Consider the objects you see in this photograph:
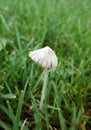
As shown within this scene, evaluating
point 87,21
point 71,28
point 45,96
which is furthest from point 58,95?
point 87,21

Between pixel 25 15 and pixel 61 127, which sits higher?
pixel 25 15

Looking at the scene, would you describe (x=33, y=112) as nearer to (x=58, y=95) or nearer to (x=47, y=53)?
(x=58, y=95)

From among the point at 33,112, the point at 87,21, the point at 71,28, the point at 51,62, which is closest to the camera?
the point at 51,62

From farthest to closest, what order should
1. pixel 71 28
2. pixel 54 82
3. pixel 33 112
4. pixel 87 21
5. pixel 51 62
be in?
pixel 87 21 < pixel 71 28 < pixel 54 82 < pixel 33 112 < pixel 51 62

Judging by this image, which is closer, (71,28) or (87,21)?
(71,28)

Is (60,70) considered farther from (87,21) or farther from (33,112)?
(87,21)

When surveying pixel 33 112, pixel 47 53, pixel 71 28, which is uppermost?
pixel 71 28

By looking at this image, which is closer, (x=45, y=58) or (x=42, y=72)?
(x=45, y=58)
